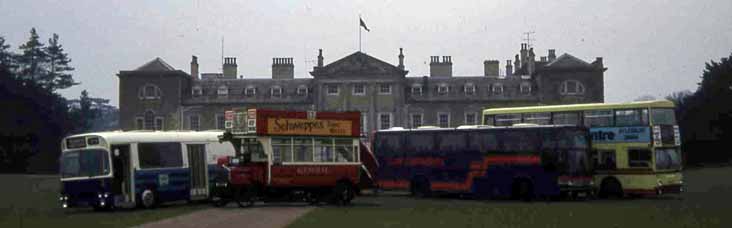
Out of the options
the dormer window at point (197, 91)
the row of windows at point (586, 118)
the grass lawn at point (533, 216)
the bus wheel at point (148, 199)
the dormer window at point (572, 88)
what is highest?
the dormer window at point (197, 91)

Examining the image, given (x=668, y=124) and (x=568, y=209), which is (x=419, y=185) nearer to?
(x=668, y=124)

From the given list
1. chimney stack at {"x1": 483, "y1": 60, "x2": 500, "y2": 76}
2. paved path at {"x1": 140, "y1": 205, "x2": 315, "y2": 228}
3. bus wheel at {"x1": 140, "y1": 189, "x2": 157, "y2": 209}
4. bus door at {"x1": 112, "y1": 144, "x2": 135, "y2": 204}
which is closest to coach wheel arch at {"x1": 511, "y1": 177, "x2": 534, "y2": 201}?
paved path at {"x1": 140, "y1": 205, "x2": 315, "y2": 228}

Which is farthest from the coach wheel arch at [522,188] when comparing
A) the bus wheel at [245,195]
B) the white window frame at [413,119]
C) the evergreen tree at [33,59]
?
the evergreen tree at [33,59]

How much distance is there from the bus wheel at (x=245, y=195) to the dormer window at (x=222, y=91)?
Answer: 220ft

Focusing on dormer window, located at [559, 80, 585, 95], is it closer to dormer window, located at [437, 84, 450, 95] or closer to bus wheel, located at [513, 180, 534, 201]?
dormer window, located at [437, 84, 450, 95]

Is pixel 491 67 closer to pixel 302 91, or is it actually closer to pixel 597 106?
pixel 302 91

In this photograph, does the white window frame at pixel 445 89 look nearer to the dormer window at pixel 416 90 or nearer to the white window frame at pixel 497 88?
the dormer window at pixel 416 90

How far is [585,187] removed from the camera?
36.7m

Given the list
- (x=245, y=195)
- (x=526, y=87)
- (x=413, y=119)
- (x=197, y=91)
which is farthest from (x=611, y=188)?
(x=197, y=91)

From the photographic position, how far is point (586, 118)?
3881cm

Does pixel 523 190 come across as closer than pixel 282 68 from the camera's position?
Yes

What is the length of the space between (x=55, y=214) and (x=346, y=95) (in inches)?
2638

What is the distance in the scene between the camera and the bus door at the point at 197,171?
112ft

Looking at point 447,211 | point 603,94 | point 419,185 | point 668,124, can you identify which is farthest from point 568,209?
point 603,94
